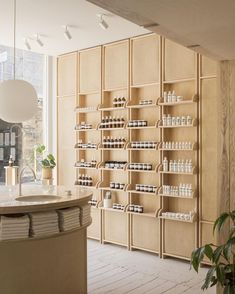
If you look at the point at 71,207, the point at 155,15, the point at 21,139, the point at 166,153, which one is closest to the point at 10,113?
the point at 71,207

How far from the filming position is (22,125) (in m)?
6.87

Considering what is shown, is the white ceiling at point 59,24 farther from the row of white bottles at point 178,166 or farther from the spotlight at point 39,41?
the row of white bottles at point 178,166

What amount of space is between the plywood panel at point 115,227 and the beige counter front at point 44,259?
2.16 meters

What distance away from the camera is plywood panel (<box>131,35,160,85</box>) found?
5481mm

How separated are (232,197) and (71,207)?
4.85ft

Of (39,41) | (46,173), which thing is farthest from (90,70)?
(46,173)

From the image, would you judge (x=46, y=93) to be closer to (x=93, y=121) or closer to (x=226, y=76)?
(x=93, y=121)

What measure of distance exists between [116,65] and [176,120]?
149cm

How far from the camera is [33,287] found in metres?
3.30

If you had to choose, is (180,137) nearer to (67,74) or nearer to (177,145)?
(177,145)

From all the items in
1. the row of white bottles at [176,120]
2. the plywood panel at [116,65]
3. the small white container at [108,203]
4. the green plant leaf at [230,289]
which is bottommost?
the green plant leaf at [230,289]

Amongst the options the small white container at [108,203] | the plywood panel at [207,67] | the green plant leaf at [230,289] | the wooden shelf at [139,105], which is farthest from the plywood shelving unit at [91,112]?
the green plant leaf at [230,289]

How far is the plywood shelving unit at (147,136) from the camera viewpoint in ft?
16.6

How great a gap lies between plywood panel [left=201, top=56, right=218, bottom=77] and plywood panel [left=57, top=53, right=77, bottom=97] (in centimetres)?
247
